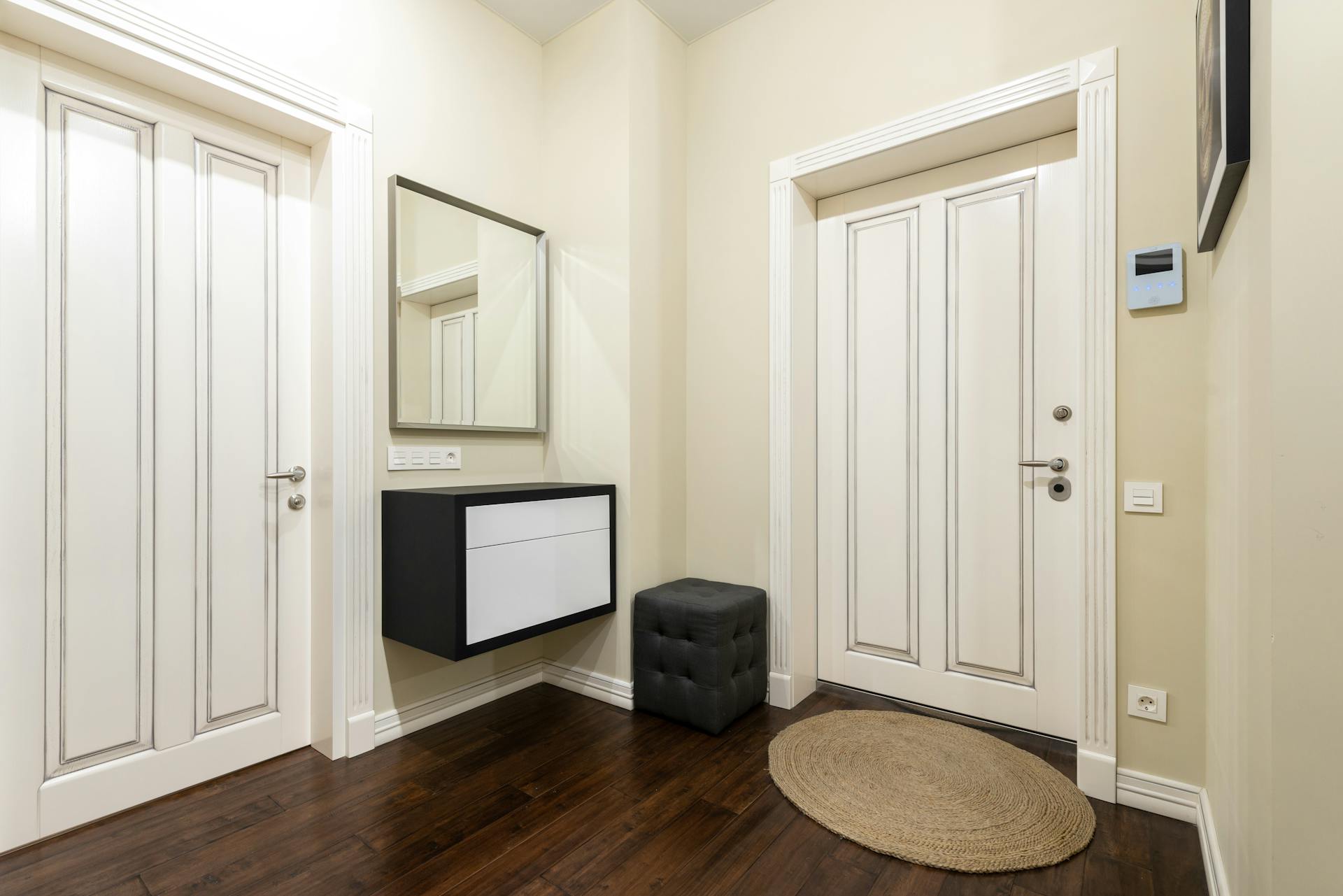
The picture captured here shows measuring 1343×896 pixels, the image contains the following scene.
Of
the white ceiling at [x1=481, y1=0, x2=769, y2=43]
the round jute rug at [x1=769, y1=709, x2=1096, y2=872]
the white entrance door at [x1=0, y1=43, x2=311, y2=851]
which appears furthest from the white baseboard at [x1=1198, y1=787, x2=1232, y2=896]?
the white ceiling at [x1=481, y1=0, x2=769, y2=43]

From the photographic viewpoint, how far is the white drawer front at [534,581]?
80.5 inches

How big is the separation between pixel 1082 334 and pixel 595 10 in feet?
7.51

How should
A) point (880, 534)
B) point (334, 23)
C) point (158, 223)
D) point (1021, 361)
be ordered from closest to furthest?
point (158, 223), point (334, 23), point (1021, 361), point (880, 534)

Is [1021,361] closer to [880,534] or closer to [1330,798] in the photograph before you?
[880,534]

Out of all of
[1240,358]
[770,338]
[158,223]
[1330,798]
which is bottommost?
[1330,798]

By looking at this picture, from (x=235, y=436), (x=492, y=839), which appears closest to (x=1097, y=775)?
(x=492, y=839)

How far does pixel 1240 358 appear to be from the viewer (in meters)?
1.24

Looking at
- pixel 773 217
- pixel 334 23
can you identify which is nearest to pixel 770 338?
pixel 773 217

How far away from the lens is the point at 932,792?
1.83 metres

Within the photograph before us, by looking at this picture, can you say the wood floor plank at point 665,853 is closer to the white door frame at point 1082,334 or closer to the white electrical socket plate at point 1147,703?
the white door frame at point 1082,334

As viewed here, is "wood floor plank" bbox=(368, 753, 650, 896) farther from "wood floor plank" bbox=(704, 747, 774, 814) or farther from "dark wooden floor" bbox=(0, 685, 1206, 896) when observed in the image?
"wood floor plank" bbox=(704, 747, 774, 814)

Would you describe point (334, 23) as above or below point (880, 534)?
above

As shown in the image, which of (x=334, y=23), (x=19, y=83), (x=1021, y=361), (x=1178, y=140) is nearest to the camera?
(x=19, y=83)

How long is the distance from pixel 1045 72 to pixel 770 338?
Result: 1214 millimetres
